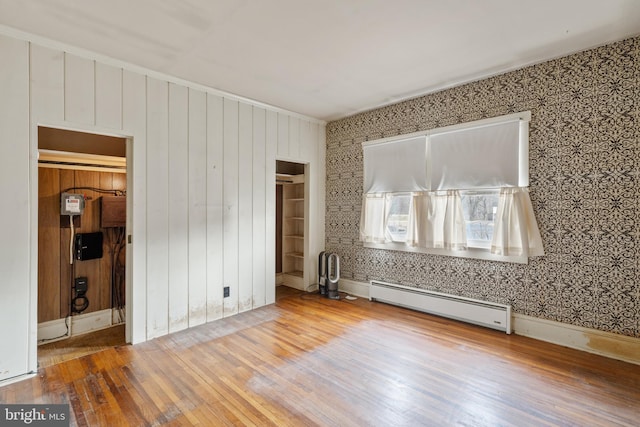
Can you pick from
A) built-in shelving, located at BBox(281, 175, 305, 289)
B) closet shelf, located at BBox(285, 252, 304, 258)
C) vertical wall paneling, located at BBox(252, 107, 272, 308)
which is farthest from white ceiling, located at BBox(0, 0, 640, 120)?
closet shelf, located at BBox(285, 252, 304, 258)

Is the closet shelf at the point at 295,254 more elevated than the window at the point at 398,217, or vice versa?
the window at the point at 398,217

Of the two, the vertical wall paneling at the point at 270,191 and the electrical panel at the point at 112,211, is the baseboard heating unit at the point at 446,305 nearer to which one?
the vertical wall paneling at the point at 270,191

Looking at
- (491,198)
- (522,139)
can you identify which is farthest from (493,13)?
(491,198)

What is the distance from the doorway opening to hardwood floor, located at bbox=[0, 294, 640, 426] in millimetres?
802

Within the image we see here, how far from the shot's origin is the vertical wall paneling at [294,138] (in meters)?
4.59

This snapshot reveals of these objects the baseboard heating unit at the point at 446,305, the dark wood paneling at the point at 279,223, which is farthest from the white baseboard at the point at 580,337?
the dark wood paneling at the point at 279,223

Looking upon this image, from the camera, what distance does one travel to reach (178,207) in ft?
11.1

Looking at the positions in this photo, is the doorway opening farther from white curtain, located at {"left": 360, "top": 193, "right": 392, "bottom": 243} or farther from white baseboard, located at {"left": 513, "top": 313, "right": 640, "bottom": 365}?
white baseboard, located at {"left": 513, "top": 313, "right": 640, "bottom": 365}

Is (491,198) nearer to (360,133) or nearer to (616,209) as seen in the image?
(616,209)

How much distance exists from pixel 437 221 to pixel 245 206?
2411mm

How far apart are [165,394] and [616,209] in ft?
13.0

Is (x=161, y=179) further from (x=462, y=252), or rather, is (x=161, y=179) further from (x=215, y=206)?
(x=462, y=252)

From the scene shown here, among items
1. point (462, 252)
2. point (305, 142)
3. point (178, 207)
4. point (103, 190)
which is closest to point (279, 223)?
point (305, 142)

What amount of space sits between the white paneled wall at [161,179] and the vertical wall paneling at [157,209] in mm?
10
